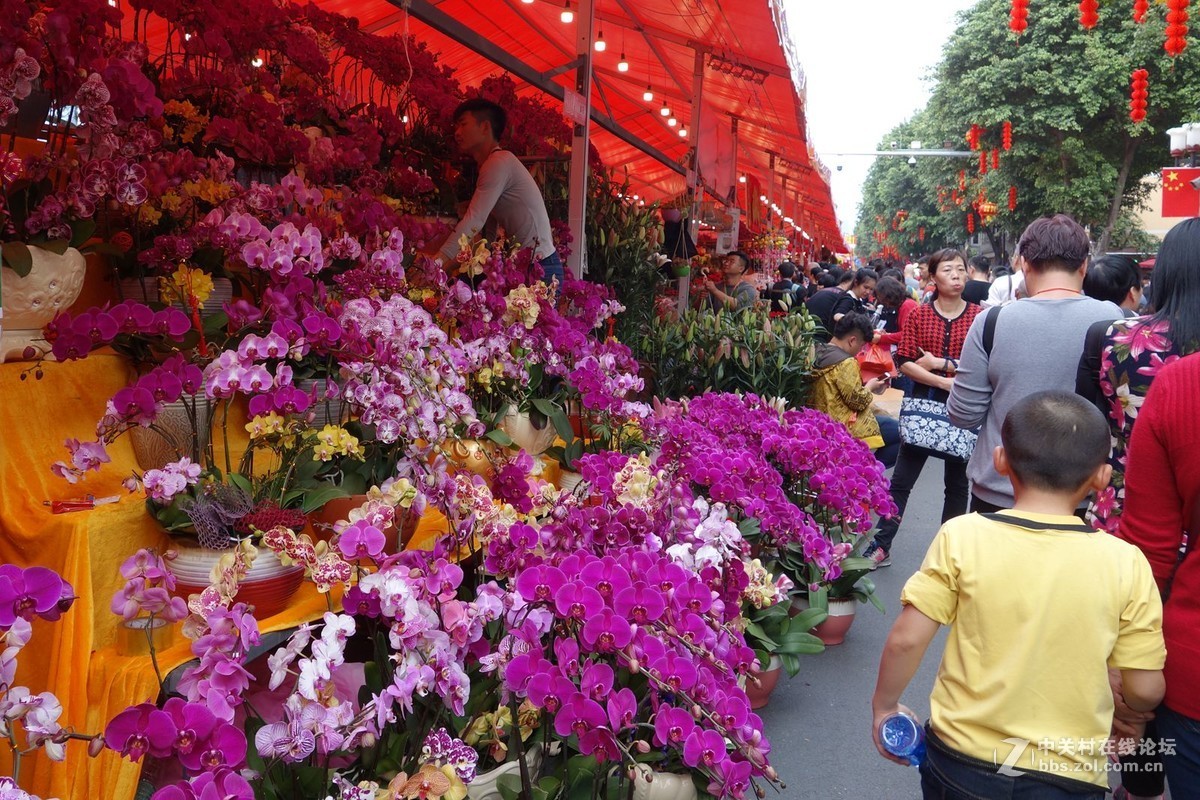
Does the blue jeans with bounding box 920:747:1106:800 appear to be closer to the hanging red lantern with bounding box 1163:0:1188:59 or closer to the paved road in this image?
the paved road

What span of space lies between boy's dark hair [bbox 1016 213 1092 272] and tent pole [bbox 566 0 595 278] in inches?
87.7

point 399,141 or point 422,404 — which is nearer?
point 422,404

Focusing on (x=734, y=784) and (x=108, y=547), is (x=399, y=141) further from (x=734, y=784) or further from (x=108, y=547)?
(x=734, y=784)

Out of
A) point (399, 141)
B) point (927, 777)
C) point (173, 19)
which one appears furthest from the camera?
point (399, 141)

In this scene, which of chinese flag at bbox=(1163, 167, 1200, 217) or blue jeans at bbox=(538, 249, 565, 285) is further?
chinese flag at bbox=(1163, 167, 1200, 217)

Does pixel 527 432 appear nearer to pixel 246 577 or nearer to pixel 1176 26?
pixel 246 577

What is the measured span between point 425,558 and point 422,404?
72 cm

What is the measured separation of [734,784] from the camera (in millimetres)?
1557

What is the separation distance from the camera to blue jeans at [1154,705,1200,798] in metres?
1.66

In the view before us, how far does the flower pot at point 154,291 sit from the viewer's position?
7.30ft

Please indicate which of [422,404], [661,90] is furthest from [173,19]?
[661,90]

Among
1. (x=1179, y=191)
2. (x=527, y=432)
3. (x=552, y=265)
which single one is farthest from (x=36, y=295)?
(x=1179, y=191)

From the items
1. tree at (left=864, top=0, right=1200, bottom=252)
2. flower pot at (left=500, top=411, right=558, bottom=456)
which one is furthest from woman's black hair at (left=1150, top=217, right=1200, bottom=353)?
tree at (left=864, top=0, right=1200, bottom=252)

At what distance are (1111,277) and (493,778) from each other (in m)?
2.93
